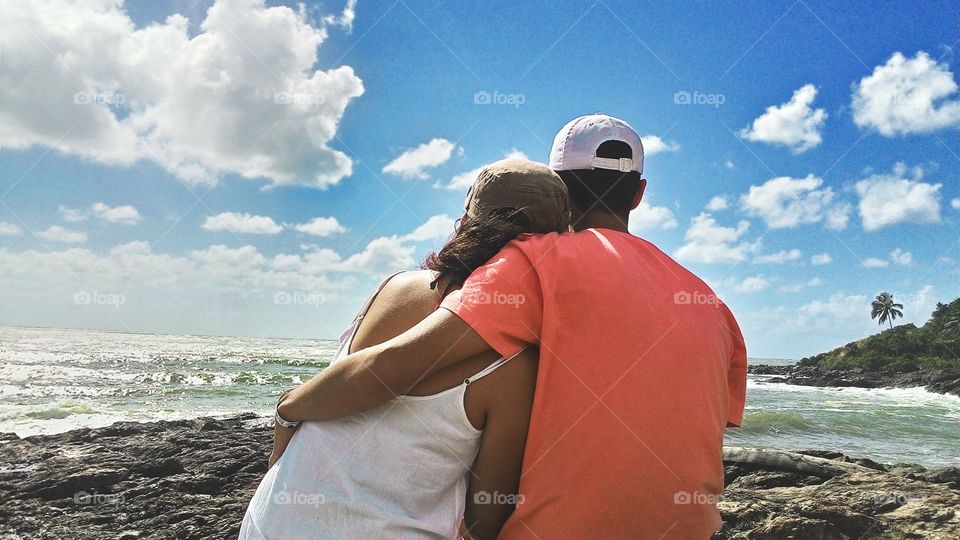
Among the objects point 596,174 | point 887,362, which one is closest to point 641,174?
point 596,174

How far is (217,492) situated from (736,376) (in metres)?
5.68

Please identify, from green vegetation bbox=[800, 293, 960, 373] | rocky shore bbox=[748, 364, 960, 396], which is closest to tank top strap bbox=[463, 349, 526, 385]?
rocky shore bbox=[748, 364, 960, 396]

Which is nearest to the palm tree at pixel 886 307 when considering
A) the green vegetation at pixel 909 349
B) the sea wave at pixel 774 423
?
the green vegetation at pixel 909 349

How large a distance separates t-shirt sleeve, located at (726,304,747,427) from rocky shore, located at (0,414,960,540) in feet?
8.25

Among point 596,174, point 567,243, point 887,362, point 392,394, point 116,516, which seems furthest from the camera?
point 887,362

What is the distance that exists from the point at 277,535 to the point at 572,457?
0.75m

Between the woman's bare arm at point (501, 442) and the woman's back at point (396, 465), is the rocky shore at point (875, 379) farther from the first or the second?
the woman's back at point (396, 465)

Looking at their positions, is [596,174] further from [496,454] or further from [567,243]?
[496,454]

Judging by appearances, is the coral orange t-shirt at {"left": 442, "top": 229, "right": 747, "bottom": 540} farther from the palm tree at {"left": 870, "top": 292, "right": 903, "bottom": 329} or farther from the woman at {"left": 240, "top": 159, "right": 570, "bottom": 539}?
the palm tree at {"left": 870, "top": 292, "right": 903, "bottom": 329}

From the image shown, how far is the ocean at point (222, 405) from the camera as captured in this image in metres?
13.8

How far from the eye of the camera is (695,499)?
1696 mm

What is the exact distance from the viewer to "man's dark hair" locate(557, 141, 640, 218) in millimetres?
2021

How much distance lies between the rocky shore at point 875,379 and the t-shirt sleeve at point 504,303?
36412mm

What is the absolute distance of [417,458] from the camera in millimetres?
1601
